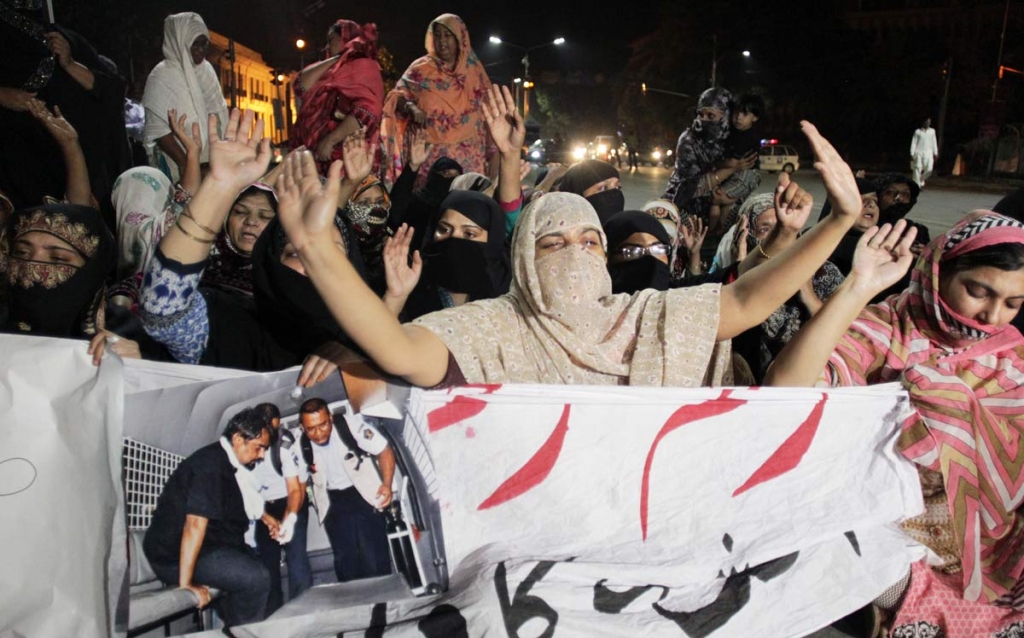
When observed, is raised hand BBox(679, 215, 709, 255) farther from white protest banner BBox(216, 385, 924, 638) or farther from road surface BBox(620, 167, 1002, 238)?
road surface BBox(620, 167, 1002, 238)

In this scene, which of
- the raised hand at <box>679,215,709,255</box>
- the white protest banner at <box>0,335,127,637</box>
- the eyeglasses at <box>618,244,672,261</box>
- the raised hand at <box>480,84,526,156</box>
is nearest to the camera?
the white protest banner at <box>0,335,127,637</box>

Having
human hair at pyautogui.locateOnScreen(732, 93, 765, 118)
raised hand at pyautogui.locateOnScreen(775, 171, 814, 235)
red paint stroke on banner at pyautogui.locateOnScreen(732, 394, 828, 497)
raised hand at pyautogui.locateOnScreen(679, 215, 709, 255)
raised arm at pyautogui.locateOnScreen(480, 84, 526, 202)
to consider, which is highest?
human hair at pyautogui.locateOnScreen(732, 93, 765, 118)

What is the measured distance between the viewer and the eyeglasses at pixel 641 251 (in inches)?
130

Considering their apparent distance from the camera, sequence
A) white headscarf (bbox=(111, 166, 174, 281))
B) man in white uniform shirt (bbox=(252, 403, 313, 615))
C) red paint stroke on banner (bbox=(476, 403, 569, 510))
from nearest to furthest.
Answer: man in white uniform shirt (bbox=(252, 403, 313, 615)), red paint stroke on banner (bbox=(476, 403, 569, 510)), white headscarf (bbox=(111, 166, 174, 281))

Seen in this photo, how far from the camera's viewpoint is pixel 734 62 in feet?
147

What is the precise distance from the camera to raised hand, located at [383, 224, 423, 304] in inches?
100

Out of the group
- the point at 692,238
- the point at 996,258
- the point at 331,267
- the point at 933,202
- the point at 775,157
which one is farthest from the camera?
the point at 775,157

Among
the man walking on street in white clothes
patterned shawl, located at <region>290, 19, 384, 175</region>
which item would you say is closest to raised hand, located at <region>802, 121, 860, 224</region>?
patterned shawl, located at <region>290, 19, 384, 175</region>

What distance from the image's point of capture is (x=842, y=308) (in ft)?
7.57

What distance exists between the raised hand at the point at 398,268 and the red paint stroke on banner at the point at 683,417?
3.19 feet

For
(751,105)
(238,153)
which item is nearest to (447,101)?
(751,105)

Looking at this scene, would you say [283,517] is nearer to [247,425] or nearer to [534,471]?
[247,425]

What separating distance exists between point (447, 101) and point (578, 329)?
12.2 feet

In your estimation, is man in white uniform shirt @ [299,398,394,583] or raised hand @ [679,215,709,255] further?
raised hand @ [679,215,709,255]
